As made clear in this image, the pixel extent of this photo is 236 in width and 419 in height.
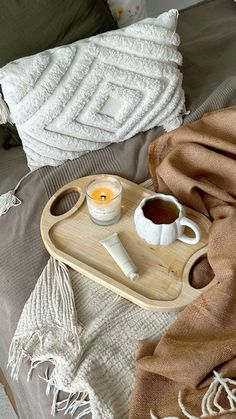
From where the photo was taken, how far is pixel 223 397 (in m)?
0.68

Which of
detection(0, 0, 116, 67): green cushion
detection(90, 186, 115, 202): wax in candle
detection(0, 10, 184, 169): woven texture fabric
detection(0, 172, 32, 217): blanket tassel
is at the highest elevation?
detection(0, 0, 116, 67): green cushion

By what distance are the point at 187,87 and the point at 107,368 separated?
0.71 meters

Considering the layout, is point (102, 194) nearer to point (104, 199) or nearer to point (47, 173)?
point (104, 199)

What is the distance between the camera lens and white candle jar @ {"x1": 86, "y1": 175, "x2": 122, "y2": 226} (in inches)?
34.6

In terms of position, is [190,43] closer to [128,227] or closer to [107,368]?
[128,227]

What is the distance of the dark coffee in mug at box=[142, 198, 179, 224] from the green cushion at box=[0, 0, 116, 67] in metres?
0.41

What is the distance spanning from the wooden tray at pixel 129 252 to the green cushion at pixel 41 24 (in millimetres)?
306

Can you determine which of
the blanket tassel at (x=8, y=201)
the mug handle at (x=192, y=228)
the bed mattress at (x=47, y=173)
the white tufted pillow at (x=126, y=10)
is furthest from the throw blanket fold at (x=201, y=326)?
the white tufted pillow at (x=126, y=10)

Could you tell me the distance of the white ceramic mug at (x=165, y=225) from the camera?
0.84 meters

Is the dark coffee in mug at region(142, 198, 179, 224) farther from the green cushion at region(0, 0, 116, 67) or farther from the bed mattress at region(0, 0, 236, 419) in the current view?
the green cushion at region(0, 0, 116, 67)

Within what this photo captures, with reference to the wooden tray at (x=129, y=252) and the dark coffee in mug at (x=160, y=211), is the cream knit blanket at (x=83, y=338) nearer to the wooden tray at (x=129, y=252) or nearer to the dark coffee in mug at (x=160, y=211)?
the wooden tray at (x=129, y=252)

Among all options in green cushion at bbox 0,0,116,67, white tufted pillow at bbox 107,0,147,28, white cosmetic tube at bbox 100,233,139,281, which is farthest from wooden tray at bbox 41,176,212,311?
white tufted pillow at bbox 107,0,147,28

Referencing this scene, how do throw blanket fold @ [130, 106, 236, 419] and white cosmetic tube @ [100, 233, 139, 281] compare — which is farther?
white cosmetic tube @ [100, 233, 139, 281]

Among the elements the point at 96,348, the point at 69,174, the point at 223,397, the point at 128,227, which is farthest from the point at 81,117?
the point at 223,397
